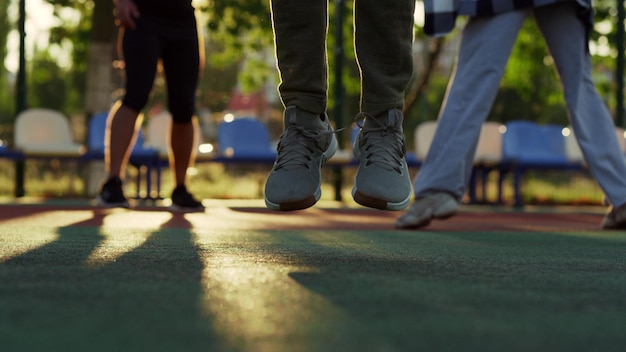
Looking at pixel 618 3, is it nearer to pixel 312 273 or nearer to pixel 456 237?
pixel 456 237

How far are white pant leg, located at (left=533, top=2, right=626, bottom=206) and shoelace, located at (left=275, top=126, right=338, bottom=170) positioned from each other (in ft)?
5.58

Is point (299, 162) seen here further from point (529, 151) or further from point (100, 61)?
point (100, 61)

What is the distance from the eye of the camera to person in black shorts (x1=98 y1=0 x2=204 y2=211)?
444cm

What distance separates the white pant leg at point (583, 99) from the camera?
11.7 feet

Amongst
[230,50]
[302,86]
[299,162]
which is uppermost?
[230,50]

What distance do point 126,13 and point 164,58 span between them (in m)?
0.30

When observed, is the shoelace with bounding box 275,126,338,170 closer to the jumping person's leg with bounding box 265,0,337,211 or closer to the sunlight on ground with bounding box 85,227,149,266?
the jumping person's leg with bounding box 265,0,337,211

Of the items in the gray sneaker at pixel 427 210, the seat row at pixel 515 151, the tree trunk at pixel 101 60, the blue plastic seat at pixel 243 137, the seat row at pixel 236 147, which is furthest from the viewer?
the tree trunk at pixel 101 60

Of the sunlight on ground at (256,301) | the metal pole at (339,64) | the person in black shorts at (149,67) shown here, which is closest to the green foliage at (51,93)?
the metal pole at (339,64)

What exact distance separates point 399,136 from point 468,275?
2.50ft

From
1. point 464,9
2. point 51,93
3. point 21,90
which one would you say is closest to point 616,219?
point 464,9

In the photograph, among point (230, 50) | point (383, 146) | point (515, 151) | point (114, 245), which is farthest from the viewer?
point (230, 50)

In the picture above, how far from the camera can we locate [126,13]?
4395 mm

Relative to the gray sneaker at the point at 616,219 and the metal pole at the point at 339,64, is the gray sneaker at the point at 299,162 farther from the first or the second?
the metal pole at the point at 339,64
